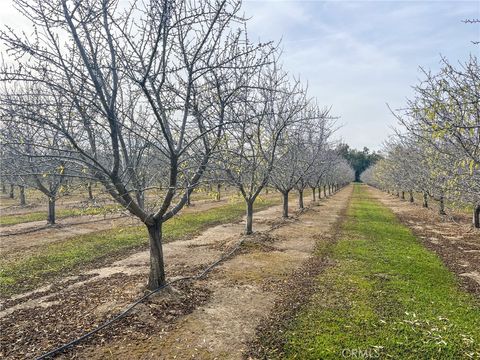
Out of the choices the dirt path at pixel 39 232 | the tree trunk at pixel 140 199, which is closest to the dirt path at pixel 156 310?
the tree trunk at pixel 140 199

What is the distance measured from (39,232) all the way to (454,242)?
19949mm

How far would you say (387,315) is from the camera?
23.3ft

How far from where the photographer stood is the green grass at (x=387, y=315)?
5.80m

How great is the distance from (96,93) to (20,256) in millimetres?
8955

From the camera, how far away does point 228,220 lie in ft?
71.3

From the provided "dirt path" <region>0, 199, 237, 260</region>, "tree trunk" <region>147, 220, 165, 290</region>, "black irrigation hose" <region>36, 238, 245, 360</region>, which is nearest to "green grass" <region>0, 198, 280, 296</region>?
"dirt path" <region>0, 199, 237, 260</region>

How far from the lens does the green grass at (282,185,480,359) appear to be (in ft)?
19.0

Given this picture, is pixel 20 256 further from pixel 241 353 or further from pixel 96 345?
pixel 241 353

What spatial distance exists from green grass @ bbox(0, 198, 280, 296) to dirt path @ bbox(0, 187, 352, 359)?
1.07m

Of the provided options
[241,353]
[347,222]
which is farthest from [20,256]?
[347,222]

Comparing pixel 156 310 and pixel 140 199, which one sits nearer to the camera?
pixel 156 310

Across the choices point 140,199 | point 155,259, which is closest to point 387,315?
point 155,259

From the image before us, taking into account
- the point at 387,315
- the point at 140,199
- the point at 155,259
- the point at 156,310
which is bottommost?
the point at 387,315

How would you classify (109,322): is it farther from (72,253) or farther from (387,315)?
(72,253)
